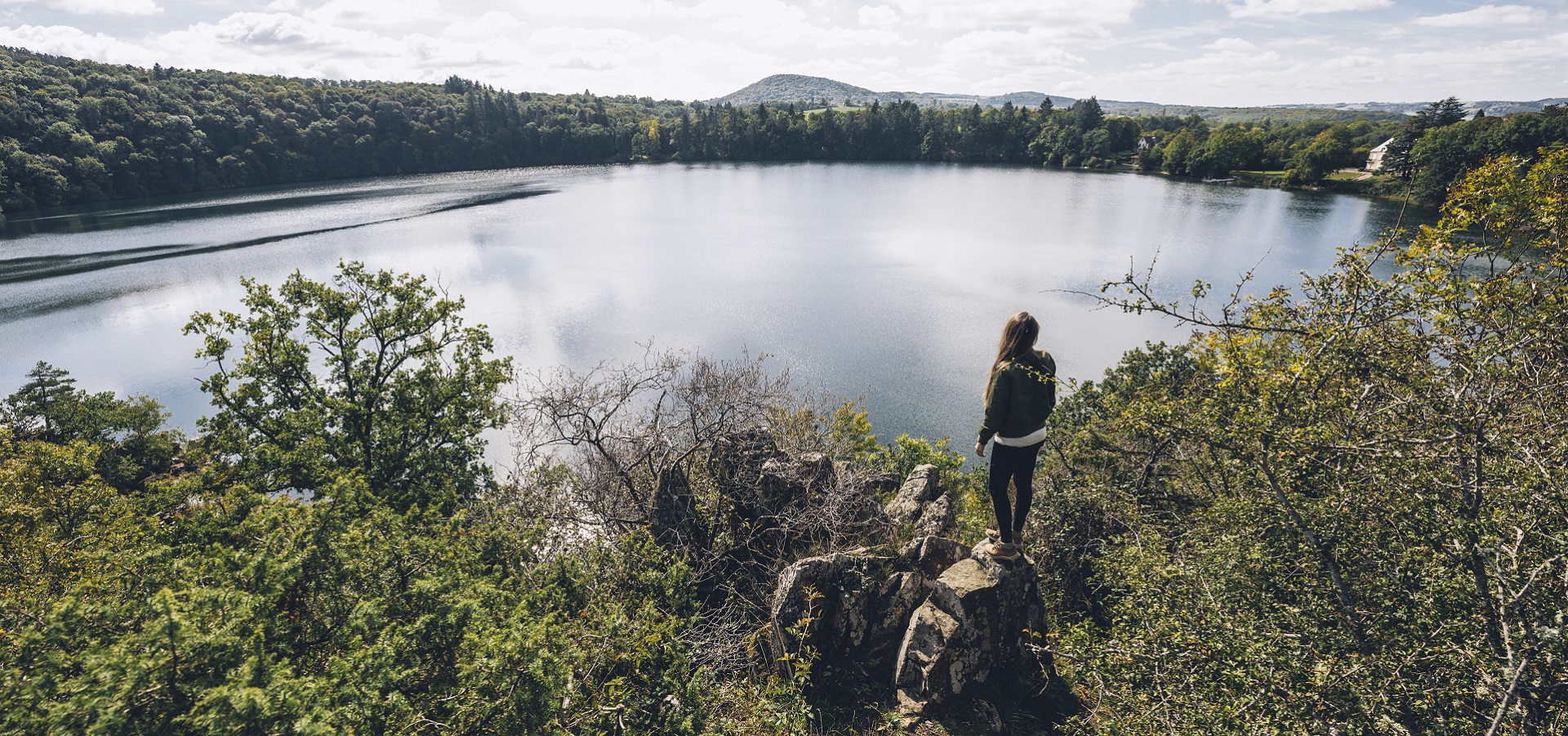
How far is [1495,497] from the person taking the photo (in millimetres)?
3684

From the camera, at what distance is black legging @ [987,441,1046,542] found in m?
6.48

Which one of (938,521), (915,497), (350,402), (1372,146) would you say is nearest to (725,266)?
(350,402)

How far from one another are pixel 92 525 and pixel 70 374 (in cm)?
3005

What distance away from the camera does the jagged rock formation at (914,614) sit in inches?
268

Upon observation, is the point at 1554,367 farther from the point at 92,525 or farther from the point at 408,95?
the point at 408,95

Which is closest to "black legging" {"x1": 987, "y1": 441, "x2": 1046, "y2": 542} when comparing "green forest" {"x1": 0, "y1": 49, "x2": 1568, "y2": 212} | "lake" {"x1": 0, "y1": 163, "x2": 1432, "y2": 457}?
"lake" {"x1": 0, "y1": 163, "x2": 1432, "y2": 457}

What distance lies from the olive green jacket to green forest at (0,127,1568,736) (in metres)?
0.52

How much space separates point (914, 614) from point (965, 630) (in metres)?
0.61

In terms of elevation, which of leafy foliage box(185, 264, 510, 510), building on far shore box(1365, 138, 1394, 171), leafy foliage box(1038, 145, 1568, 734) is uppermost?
building on far shore box(1365, 138, 1394, 171)

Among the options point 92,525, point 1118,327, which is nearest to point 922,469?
point 92,525

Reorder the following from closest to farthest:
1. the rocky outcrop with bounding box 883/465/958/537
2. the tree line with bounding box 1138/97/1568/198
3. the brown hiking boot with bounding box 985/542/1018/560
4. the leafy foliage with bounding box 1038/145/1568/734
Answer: the leafy foliage with bounding box 1038/145/1568/734
the brown hiking boot with bounding box 985/542/1018/560
the rocky outcrop with bounding box 883/465/958/537
the tree line with bounding box 1138/97/1568/198

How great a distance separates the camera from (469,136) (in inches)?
5059

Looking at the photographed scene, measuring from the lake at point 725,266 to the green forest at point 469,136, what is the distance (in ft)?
23.8

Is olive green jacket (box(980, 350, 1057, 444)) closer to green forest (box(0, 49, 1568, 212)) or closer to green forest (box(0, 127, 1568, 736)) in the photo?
green forest (box(0, 127, 1568, 736))
